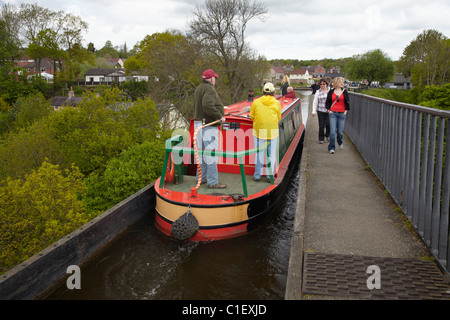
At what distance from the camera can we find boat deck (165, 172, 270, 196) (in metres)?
7.16

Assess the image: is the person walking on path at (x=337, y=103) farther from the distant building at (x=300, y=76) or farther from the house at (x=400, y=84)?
the distant building at (x=300, y=76)

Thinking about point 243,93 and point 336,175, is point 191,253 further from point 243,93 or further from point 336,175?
point 243,93

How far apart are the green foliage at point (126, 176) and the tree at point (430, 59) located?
48.6 meters

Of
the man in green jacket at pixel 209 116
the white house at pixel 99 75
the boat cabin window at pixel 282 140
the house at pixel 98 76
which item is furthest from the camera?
the white house at pixel 99 75

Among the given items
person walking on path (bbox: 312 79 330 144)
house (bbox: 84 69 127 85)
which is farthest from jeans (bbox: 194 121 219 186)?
house (bbox: 84 69 127 85)

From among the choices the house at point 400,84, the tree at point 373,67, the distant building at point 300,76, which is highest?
the distant building at point 300,76

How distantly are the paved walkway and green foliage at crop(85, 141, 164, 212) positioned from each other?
4.12 meters

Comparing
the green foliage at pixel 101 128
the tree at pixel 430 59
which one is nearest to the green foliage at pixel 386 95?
the tree at pixel 430 59

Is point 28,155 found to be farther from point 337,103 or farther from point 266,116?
point 337,103

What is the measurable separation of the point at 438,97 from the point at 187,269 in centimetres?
3755

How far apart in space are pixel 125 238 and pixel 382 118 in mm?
5332

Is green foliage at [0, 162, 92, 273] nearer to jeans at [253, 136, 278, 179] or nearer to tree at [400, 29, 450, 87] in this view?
jeans at [253, 136, 278, 179]

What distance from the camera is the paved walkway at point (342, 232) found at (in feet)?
13.4

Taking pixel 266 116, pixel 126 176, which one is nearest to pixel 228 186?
pixel 266 116
